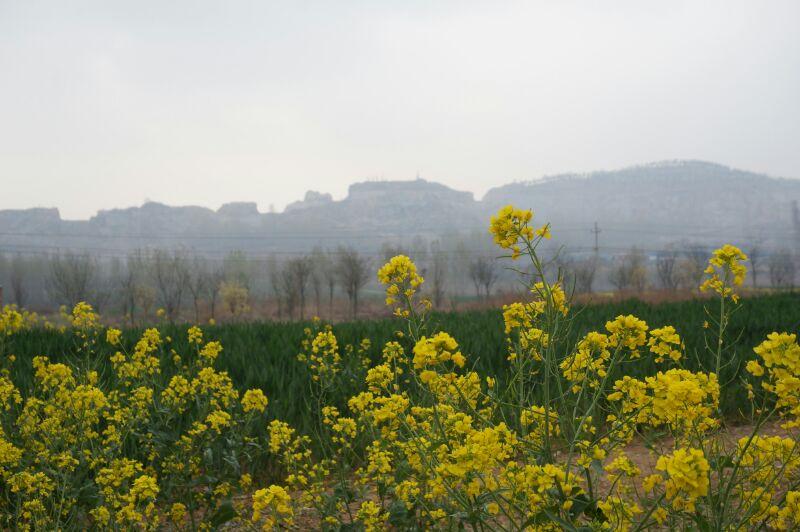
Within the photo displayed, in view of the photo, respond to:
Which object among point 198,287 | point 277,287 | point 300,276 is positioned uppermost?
point 300,276

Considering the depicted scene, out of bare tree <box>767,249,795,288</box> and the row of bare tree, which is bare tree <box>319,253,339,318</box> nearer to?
the row of bare tree

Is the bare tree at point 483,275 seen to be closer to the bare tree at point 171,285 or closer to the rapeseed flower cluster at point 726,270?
the bare tree at point 171,285

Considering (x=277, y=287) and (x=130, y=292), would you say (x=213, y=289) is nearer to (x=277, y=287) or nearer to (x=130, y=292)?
(x=130, y=292)

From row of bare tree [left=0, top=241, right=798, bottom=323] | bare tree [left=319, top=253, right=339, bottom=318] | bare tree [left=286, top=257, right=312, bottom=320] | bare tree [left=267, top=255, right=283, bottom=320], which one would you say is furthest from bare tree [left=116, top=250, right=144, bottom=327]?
bare tree [left=319, top=253, right=339, bottom=318]

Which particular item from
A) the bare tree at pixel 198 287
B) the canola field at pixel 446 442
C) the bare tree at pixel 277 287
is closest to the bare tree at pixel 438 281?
the bare tree at pixel 277 287

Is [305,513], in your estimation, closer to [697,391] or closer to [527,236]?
[527,236]

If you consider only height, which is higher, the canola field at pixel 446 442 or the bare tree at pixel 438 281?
the canola field at pixel 446 442

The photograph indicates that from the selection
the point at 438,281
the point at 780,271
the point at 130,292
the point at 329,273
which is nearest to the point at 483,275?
the point at 438,281

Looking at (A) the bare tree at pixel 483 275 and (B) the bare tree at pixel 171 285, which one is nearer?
(B) the bare tree at pixel 171 285

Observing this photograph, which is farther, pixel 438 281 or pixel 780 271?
pixel 780 271

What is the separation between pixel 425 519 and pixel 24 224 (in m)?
193

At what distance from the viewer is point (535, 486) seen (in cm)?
183

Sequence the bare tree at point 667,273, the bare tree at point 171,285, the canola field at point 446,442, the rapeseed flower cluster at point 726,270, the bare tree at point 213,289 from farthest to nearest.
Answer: the bare tree at point 667,273, the bare tree at point 213,289, the bare tree at point 171,285, the rapeseed flower cluster at point 726,270, the canola field at point 446,442

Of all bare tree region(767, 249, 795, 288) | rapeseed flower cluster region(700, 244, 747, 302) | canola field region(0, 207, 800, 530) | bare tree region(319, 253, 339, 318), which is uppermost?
rapeseed flower cluster region(700, 244, 747, 302)
